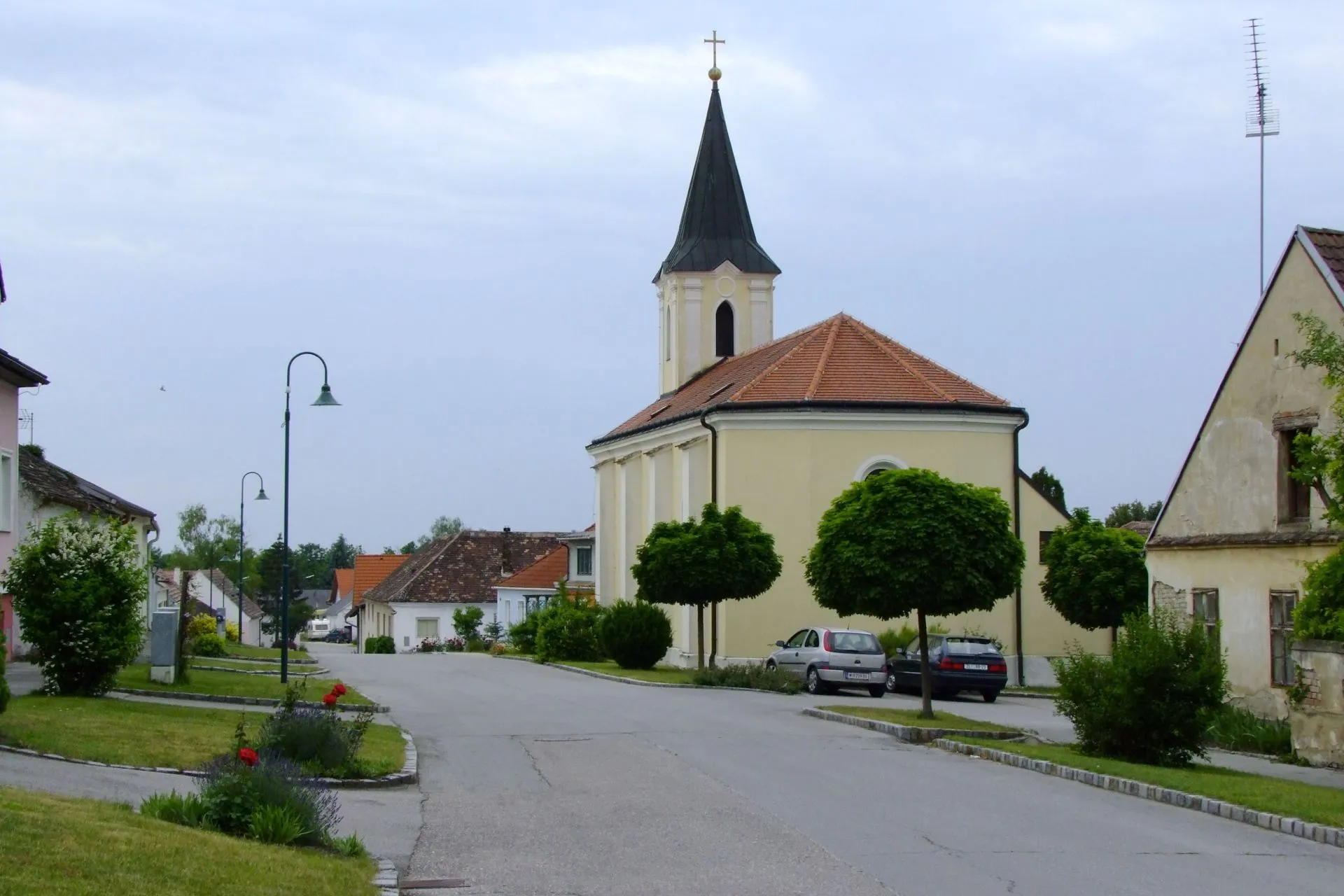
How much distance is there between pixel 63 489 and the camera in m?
37.7

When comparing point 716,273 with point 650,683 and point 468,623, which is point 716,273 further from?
point 468,623

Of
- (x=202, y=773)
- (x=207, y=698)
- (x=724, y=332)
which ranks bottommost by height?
(x=207, y=698)

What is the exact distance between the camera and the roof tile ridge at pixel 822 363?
139 feet

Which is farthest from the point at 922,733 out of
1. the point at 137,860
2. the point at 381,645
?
the point at 381,645

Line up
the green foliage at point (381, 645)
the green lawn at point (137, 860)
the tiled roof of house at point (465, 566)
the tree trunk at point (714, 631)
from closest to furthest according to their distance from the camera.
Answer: the green lawn at point (137, 860)
the tree trunk at point (714, 631)
the green foliage at point (381, 645)
the tiled roof of house at point (465, 566)

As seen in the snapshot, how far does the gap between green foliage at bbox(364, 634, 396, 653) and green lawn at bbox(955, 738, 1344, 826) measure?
186 ft

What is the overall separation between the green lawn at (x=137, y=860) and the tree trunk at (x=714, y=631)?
87.1ft

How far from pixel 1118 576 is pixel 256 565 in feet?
298

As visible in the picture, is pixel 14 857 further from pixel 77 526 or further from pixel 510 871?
pixel 77 526

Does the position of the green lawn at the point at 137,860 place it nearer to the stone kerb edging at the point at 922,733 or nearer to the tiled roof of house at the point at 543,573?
the stone kerb edging at the point at 922,733

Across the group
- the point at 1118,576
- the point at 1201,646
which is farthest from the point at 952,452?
the point at 1201,646

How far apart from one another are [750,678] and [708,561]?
3.63m

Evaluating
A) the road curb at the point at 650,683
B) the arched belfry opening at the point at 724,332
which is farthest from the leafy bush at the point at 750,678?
the arched belfry opening at the point at 724,332

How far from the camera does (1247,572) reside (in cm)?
2397
